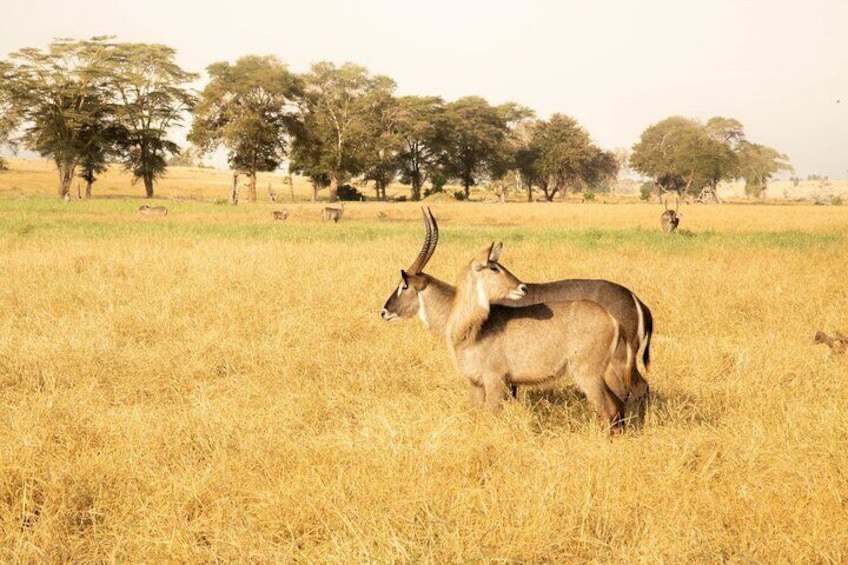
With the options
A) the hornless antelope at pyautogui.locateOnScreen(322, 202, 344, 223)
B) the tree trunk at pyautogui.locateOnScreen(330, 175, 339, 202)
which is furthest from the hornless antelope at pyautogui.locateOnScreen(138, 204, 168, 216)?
the tree trunk at pyautogui.locateOnScreen(330, 175, 339, 202)

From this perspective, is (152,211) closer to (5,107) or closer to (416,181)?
(5,107)

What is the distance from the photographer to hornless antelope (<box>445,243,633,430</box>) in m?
4.55

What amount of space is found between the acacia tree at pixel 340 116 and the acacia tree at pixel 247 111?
9.23 ft

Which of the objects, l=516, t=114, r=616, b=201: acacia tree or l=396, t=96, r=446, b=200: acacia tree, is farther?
l=516, t=114, r=616, b=201: acacia tree

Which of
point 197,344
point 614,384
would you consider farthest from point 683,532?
point 197,344

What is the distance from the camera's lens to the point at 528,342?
4668mm

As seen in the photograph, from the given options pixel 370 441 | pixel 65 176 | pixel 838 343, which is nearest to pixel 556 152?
pixel 65 176

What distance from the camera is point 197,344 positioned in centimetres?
725

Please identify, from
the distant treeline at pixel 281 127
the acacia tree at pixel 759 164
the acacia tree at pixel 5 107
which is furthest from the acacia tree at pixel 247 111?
the acacia tree at pixel 759 164

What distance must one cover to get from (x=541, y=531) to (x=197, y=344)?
5.04 m

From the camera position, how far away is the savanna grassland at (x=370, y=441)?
3.25 meters

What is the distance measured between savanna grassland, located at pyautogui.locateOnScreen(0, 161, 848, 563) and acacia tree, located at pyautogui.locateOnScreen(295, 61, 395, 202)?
48612 millimetres

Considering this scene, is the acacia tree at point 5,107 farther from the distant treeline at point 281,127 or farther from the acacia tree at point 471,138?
the acacia tree at point 471,138

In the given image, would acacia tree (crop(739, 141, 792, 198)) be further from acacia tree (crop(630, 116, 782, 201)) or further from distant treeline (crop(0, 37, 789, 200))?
distant treeline (crop(0, 37, 789, 200))
